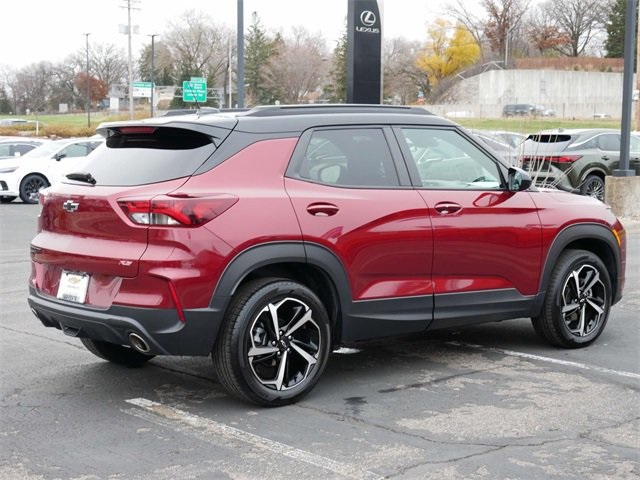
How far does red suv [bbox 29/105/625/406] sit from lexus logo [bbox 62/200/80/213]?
0.01 m

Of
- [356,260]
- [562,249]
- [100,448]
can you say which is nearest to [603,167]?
[562,249]

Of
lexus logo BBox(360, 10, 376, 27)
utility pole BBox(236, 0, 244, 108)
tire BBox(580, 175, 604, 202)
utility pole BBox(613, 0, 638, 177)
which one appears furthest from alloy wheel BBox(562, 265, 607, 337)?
utility pole BBox(236, 0, 244, 108)

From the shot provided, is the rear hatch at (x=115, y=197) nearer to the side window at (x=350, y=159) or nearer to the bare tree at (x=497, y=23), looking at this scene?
the side window at (x=350, y=159)

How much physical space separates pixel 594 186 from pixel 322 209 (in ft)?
48.6

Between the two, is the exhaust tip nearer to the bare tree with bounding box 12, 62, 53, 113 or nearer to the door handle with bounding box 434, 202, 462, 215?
the door handle with bounding box 434, 202, 462, 215

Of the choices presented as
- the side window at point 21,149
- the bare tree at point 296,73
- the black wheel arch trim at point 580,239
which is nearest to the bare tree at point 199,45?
the bare tree at point 296,73

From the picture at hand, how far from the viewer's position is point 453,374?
6113 mm

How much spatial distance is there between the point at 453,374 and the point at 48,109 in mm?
114711

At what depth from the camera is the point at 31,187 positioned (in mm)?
22906

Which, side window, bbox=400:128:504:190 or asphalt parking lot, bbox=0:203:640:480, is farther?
side window, bbox=400:128:504:190

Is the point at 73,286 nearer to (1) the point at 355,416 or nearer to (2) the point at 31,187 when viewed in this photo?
(1) the point at 355,416

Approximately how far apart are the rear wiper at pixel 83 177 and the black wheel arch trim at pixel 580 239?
3155 mm

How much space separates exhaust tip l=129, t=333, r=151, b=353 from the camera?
16.3ft

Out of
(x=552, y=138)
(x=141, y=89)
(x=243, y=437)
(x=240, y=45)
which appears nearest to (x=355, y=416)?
(x=243, y=437)
